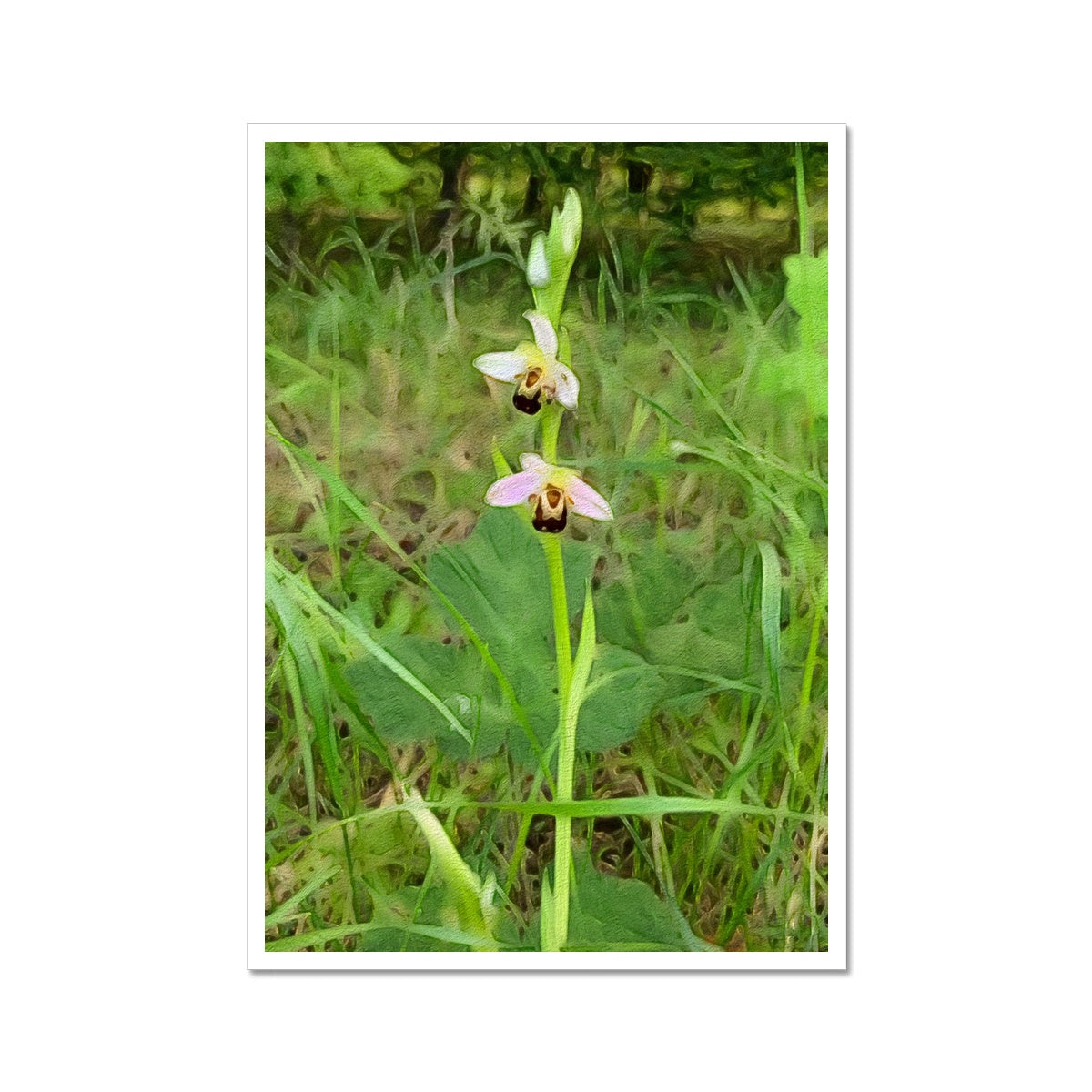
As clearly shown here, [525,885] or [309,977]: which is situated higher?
[525,885]

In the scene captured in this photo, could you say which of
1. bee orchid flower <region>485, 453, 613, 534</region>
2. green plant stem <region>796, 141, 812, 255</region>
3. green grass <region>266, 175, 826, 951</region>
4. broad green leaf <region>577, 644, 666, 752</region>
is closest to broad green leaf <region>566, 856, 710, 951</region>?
green grass <region>266, 175, 826, 951</region>

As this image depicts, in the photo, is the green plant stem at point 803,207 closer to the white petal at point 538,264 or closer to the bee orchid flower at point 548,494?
the white petal at point 538,264

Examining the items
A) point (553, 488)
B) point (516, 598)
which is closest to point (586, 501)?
point (553, 488)

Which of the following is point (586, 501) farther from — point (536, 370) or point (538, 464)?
point (536, 370)
